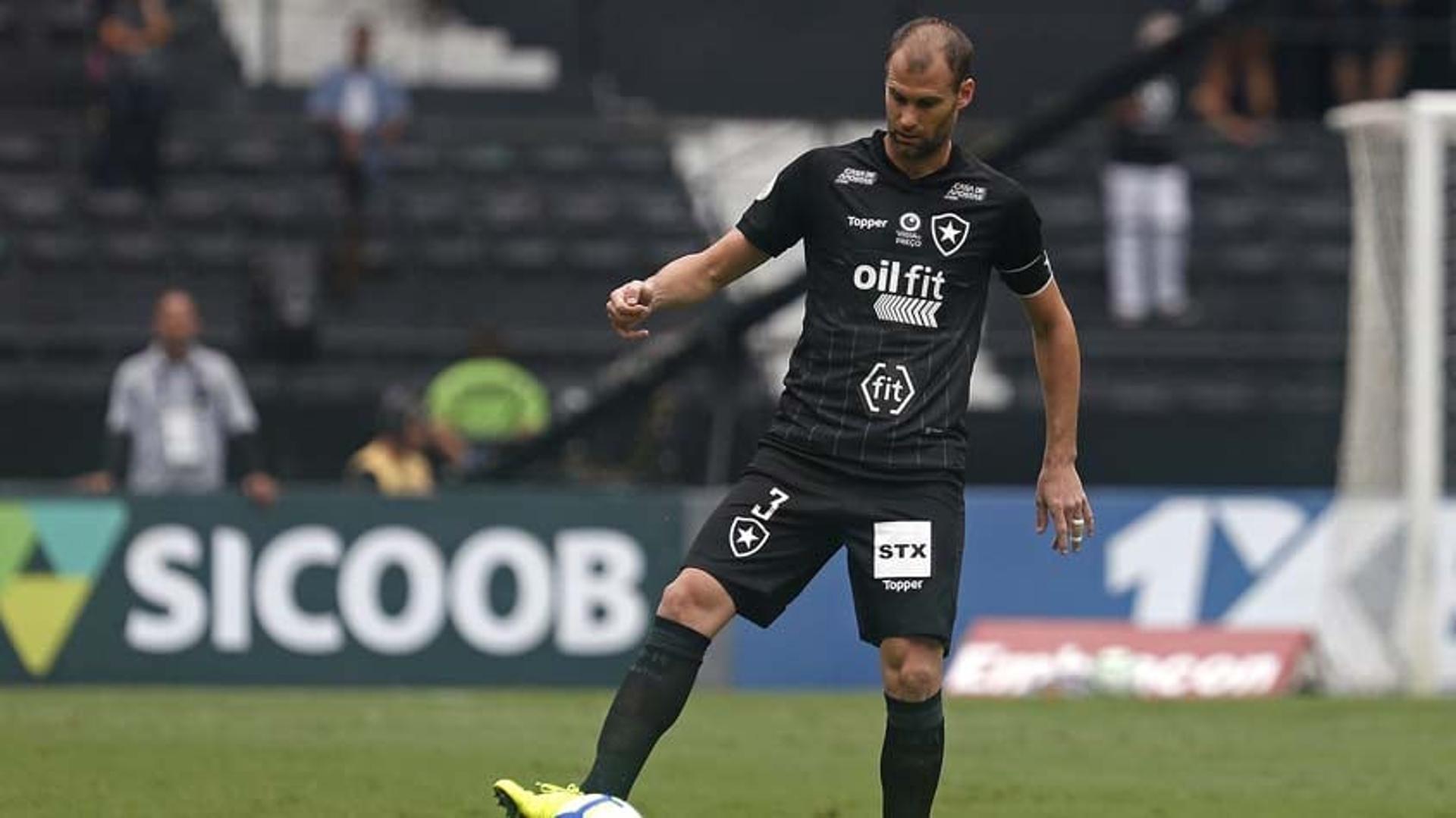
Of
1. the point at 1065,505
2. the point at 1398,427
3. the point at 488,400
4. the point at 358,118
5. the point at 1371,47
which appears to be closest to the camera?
the point at 1065,505

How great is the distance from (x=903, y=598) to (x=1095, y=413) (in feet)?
42.2

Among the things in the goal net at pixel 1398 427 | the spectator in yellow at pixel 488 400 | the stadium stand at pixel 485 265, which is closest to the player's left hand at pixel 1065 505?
the goal net at pixel 1398 427

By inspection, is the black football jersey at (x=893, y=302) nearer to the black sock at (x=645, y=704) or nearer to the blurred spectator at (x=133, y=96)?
the black sock at (x=645, y=704)

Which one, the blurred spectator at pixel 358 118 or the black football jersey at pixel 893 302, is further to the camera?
the blurred spectator at pixel 358 118

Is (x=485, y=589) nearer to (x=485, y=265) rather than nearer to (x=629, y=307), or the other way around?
(x=485, y=265)

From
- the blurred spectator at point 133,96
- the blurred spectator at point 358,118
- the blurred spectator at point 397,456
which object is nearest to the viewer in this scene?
the blurred spectator at point 397,456

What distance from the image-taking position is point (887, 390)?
7738 millimetres

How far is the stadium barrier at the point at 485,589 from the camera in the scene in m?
16.0

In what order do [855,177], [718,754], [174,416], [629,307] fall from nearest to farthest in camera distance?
1. [629,307]
2. [855,177]
3. [718,754]
4. [174,416]

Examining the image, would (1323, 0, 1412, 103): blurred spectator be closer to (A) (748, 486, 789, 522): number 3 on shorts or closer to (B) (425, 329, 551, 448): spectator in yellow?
(B) (425, 329, 551, 448): spectator in yellow

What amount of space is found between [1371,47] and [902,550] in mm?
16079

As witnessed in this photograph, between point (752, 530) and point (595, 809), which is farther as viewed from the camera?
point (752, 530)

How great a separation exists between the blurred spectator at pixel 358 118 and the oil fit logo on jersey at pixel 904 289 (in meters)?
14.3

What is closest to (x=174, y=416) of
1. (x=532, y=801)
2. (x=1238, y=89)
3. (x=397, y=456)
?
(x=397, y=456)
